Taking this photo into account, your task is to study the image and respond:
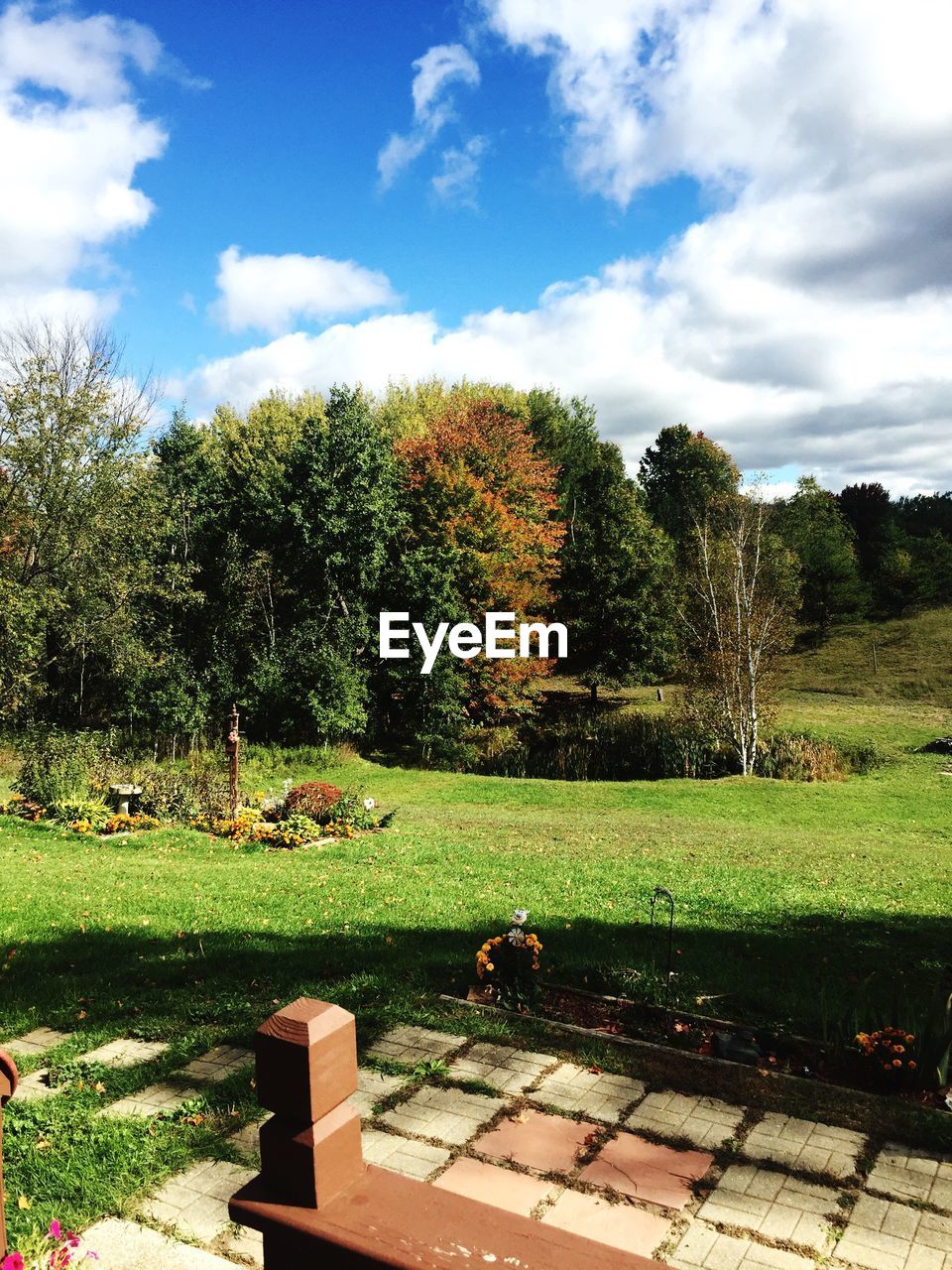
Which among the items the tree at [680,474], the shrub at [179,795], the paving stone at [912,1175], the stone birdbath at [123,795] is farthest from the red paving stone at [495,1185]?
the tree at [680,474]

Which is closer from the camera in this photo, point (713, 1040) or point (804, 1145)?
point (804, 1145)

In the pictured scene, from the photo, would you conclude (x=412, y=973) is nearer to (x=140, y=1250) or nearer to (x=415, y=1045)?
(x=415, y=1045)

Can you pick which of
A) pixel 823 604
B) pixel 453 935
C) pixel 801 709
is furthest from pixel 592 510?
pixel 453 935

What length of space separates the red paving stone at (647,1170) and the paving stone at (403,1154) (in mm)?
626

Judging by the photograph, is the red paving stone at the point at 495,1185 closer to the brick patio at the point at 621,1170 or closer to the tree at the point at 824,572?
the brick patio at the point at 621,1170

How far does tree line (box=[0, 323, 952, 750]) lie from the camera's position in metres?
17.8

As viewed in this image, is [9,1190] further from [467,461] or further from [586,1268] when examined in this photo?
[467,461]

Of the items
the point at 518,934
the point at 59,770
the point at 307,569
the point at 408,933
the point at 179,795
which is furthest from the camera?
the point at 307,569

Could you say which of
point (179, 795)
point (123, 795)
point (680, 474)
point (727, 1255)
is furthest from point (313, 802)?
point (680, 474)

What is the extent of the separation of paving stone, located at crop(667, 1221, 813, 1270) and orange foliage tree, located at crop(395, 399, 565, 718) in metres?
20.9

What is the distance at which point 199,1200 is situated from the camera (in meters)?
3.39

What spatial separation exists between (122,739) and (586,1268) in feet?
74.9

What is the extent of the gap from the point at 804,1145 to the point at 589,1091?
1.01 m

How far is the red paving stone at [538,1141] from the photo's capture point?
367cm
